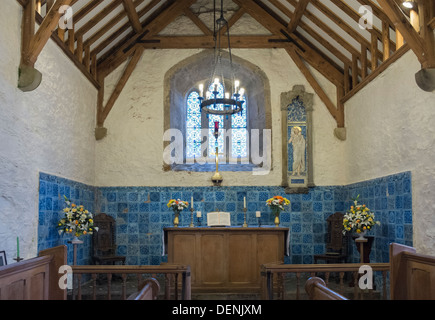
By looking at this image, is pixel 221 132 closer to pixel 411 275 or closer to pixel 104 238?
pixel 104 238

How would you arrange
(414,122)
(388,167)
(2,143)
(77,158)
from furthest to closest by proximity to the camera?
(77,158), (388,167), (414,122), (2,143)

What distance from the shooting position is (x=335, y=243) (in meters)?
8.88

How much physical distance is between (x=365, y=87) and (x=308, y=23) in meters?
1.82

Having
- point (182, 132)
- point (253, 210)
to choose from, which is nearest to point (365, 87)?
point (253, 210)

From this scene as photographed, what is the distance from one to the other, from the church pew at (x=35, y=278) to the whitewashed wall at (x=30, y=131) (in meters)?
1.74

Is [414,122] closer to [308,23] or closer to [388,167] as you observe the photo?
[388,167]

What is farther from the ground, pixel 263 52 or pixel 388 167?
pixel 263 52

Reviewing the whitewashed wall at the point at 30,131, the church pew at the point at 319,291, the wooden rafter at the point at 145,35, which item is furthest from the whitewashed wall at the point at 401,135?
the whitewashed wall at the point at 30,131

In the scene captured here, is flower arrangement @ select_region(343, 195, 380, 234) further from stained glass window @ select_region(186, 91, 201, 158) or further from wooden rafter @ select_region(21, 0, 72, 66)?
wooden rafter @ select_region(21, 0, 72, 66)

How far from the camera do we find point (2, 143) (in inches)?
218

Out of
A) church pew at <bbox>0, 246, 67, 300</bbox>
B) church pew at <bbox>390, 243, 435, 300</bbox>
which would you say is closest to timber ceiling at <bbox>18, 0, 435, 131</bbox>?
church pew at <bbox>390, 243, 435, 300</bbox>

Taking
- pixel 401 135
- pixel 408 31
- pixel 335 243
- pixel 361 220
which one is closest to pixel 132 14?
pixel 408 31

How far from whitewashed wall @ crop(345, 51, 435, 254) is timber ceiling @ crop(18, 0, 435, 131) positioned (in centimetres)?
34

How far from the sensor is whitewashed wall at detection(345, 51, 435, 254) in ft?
20.1
